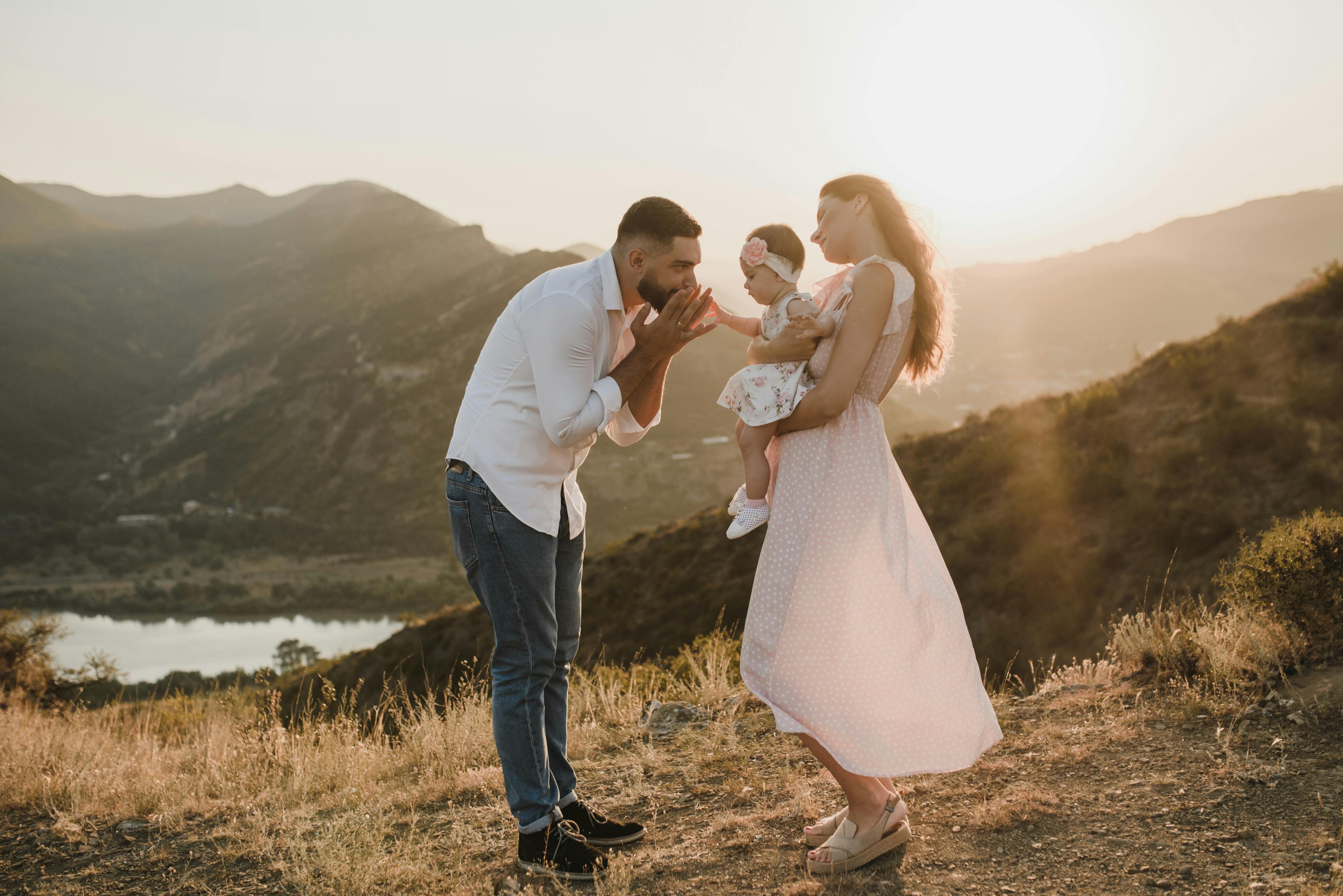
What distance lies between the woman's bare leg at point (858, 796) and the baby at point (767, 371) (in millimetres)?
736

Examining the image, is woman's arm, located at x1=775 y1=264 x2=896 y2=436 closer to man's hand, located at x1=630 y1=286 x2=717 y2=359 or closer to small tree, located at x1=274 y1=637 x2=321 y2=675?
man's hand, located at x1=630 y1=286 x2=717 y2=359

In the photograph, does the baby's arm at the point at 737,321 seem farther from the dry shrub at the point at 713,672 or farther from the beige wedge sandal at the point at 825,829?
the dry shrub at the point at 713,672

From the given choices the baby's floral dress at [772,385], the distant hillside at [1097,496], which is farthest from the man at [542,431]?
the distant hillside at [1097,496]

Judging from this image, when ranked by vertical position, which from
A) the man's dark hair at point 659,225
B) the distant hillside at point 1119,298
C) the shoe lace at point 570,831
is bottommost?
the shoe lace at point 570,831

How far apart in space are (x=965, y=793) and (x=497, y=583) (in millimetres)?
1861

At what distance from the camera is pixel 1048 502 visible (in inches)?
529

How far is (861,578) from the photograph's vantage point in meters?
2.30

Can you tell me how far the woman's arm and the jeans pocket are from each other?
3.59 ft

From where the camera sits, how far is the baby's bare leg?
A: 7.84 feet

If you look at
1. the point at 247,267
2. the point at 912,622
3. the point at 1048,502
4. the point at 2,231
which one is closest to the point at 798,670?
the point at 912,622

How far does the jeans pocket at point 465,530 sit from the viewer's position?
2.44 m

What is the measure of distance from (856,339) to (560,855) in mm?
1836

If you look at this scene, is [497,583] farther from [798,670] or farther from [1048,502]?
[1048,502]

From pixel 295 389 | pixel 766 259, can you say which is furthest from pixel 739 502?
pixel 295 389
